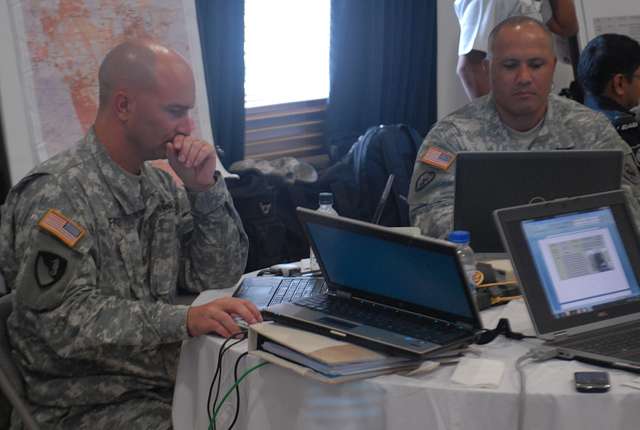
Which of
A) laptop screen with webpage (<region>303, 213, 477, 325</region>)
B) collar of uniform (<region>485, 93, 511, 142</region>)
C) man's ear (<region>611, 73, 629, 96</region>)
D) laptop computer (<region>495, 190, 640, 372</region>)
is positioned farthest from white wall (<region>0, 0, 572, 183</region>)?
man's ear (<region>611, 73, 629, 96</region>)

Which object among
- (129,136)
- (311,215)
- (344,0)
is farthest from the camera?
(344,0)

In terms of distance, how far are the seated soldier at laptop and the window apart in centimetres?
139

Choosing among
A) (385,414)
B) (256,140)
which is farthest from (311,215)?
(256,140)

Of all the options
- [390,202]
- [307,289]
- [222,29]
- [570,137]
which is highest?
[222,29]

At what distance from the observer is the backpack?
414cm

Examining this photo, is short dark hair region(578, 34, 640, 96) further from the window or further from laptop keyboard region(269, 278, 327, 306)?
laptop keyboard region(269, 278, 327, 306)

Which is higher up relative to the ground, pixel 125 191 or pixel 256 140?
pixel 125 191

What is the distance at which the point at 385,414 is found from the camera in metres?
1.51

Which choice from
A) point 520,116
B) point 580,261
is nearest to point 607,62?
point 520,116

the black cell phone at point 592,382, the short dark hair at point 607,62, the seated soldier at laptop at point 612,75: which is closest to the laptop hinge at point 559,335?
the black cell phone at point 592,382

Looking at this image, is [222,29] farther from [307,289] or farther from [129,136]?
[307,289]

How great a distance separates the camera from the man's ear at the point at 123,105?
2.05 meters

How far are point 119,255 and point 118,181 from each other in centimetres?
18

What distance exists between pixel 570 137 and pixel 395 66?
2111mm
